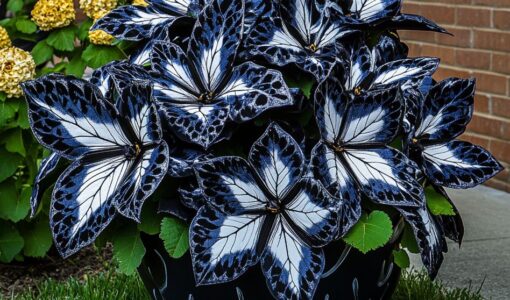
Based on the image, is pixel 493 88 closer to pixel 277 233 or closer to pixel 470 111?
pixel 470 111

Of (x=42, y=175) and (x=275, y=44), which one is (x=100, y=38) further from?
(x=275, y=44)

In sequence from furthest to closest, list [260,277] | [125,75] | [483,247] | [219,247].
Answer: [483,247]
[125,75]
[260,277]
[219,247]

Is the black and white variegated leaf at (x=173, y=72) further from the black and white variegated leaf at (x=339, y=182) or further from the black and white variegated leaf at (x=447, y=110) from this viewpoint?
the black and white variegated leaf at (x=447, y=110)

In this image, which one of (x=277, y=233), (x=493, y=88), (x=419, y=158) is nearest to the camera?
(x=277, y=233)

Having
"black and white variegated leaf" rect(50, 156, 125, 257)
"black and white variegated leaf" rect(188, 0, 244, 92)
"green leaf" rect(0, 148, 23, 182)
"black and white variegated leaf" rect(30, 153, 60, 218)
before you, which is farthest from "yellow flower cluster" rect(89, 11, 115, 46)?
"black and white variegated leaf" rect(50, 156, 125, 257)

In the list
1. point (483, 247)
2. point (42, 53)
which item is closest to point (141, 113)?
point (42, 53)

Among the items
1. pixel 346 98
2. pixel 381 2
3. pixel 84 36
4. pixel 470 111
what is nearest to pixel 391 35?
pixel 381 2

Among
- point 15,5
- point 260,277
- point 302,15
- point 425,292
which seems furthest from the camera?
point 15,5
